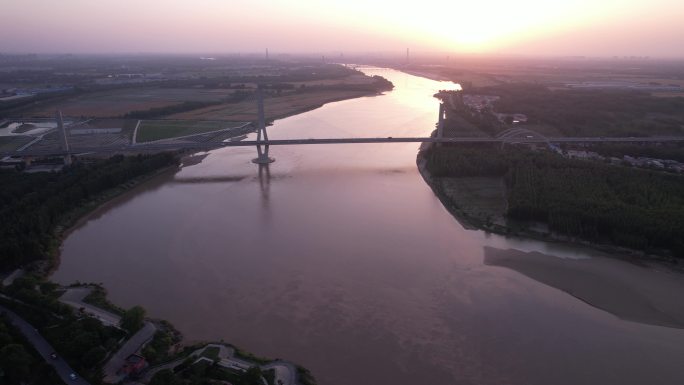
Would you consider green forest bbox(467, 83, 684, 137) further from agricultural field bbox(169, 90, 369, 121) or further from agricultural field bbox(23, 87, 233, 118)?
agricultural field bbox(23, 87, 233, 118)

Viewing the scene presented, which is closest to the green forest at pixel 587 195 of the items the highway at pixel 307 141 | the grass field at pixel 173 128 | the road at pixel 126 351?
the highway at pixel 307 141

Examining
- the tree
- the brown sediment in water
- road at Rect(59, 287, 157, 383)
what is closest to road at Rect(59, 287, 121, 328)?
road at Rect(59, 287, 157, 383)

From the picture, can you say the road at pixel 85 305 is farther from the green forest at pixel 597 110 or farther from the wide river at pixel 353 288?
the green forest at pixel 597 110

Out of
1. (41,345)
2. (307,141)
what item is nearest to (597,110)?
(307,141)

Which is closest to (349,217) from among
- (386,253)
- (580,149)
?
(386,253)

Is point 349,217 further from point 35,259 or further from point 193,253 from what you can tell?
point 35,259

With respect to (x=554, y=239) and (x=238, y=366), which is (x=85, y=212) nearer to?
(x=238, y=366)
